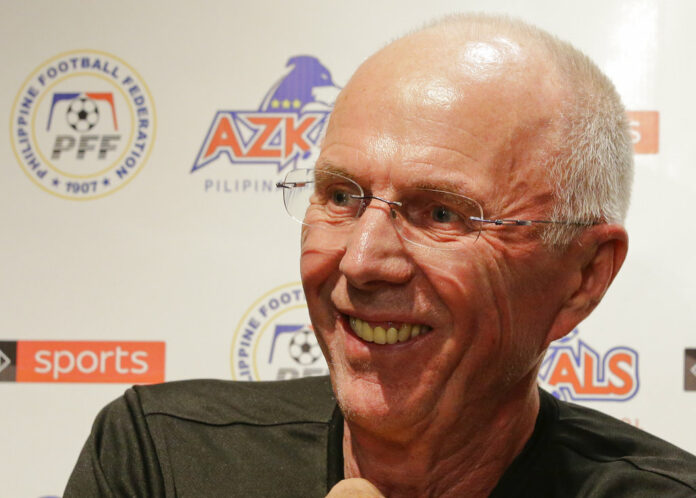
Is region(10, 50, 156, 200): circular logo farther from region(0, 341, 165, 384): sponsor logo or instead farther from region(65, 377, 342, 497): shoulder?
region(65, 377, 342, 497): shoulder

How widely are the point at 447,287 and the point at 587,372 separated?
1.05 m

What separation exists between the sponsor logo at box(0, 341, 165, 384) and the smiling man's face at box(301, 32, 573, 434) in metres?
1.00

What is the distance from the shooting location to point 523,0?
75.7 inches

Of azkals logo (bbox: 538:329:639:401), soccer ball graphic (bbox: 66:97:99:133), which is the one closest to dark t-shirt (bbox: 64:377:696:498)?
azkals logo (bbox: 538:329:639:401)

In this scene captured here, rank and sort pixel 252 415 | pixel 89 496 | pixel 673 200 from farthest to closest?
pixel 673 200 < pixel 252 415 < pixel 89 496

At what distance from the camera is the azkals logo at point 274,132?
195 centimetres

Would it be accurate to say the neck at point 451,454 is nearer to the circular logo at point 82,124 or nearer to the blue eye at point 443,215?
the blue eye at point 443,215

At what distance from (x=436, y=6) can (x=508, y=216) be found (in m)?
1.05

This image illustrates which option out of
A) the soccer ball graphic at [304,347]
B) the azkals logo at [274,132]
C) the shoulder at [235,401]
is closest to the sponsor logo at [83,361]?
the soccer ball graphic at [304,347]

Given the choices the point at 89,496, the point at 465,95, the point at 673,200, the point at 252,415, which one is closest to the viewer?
the point at 465,95

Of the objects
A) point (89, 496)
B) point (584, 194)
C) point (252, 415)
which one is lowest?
point (89, 496)

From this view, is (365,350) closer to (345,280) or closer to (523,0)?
(345,280)

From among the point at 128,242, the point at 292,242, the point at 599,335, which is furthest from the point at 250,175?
the point at 599,335

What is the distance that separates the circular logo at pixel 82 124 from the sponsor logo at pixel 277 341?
45cm
